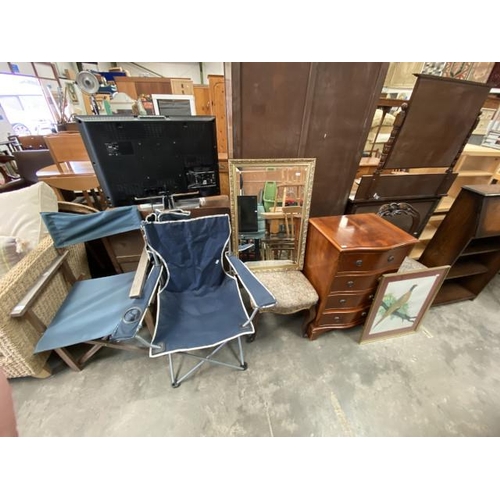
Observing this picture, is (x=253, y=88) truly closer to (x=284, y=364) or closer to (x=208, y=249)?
(x=208, y=249)

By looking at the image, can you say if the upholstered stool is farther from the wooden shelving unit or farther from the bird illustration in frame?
the wooden shelving unit

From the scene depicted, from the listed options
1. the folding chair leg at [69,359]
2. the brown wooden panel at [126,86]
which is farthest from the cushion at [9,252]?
the brown wooden panel at [126,86]

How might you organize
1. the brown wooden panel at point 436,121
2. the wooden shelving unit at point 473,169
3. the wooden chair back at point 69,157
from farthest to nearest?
1. the wooden shelving unit at point 473,169
2. the wooden chair back at point 69,157
3. the brown wooden panel at point 436,121

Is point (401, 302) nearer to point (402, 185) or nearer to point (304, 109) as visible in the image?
point (402, 185)

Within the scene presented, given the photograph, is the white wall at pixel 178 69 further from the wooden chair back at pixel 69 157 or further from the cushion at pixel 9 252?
the cushion at pixel 9 252

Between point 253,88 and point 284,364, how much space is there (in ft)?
5.49

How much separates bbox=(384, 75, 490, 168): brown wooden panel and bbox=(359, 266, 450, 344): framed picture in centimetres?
78

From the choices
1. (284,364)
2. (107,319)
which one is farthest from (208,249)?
(284,364)

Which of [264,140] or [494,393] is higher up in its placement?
[264,140]

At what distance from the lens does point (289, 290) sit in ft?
4.65

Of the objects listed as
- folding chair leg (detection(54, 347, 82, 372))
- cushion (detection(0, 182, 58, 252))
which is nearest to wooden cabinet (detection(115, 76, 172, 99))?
cushion (detection(0, 182, 58, 252))

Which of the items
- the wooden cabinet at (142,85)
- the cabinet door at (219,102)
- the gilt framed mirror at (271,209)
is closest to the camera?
the gilt framed mirror at (271,209)

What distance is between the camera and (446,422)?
3.80 ft

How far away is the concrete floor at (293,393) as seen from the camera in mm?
1124
